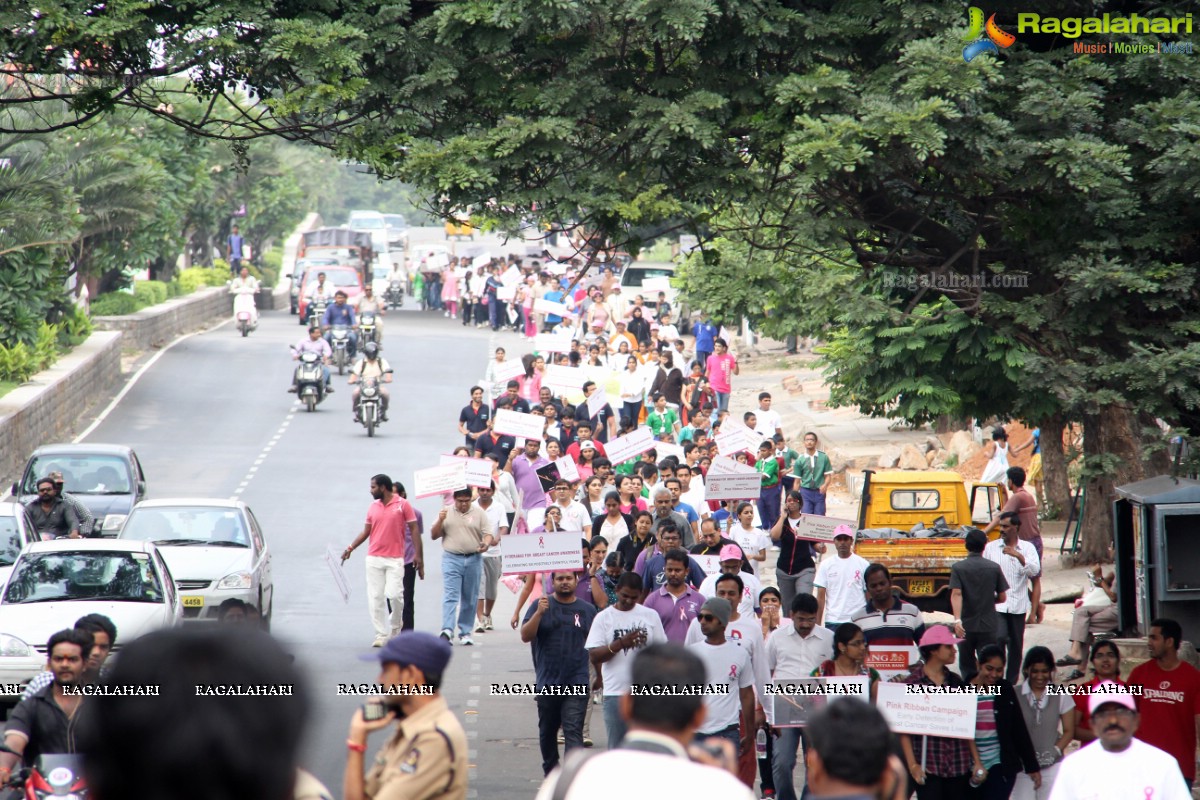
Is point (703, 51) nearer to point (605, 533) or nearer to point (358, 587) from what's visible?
point (605, 533)

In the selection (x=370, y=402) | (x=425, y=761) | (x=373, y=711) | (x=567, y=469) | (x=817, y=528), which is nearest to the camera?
(x=425, y=761)

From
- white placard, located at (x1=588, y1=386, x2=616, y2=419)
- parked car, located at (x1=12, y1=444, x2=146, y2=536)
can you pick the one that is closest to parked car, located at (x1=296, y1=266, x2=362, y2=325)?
white placard, located at (x1=588, y1=386, x2=616, y2=419)

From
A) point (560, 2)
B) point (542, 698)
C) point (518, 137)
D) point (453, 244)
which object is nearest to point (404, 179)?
point (518, 137)

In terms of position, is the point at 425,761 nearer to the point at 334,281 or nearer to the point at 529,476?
the point at 529,476

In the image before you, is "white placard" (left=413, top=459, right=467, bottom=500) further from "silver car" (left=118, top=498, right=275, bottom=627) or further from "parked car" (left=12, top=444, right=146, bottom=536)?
"parked car" (left=12, top=444, right=146, bottom=536)

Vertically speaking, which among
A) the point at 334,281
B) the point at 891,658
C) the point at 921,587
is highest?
the point at 334,281

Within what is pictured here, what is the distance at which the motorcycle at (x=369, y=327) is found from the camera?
133 feet

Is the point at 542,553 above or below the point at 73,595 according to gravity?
above

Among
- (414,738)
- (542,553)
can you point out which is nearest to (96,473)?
(542,553)

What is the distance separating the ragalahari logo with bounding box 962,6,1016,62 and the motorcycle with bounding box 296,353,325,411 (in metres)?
25.0

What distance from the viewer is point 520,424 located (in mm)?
21578

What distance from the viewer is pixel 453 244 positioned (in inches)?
2884

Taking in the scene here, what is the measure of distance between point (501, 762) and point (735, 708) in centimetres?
314

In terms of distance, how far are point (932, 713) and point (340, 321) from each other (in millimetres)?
32650
